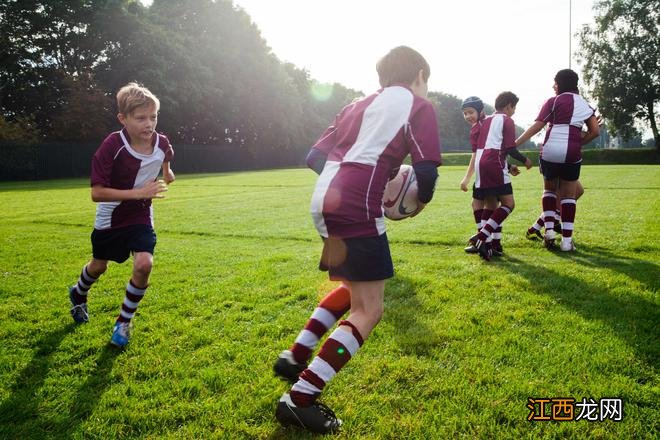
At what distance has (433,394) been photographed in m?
2.87

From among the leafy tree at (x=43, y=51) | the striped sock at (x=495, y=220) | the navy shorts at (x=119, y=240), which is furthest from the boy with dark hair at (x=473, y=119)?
the leafy tree at (x=43, y=51)

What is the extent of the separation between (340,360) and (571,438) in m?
1.27

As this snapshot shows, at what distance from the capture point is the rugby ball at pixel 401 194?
9.64ft

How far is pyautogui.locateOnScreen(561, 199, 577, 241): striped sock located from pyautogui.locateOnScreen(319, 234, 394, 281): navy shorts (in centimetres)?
488

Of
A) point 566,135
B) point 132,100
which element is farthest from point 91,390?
point 566,135

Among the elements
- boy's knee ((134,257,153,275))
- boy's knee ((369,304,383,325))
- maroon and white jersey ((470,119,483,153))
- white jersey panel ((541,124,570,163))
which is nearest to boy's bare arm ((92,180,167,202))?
boy's knee ((134,257,153,275))

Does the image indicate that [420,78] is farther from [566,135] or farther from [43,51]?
[43,51]

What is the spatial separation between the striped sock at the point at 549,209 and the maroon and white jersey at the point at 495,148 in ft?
2.58

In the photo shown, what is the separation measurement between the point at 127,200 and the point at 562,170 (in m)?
5.73

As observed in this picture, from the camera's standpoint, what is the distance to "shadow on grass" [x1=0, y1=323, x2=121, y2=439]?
2.60 meters

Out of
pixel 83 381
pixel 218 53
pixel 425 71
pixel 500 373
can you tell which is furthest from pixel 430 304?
pixel 218 53

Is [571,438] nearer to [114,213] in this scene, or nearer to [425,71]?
[425,71]

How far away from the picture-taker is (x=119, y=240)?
13.5ft

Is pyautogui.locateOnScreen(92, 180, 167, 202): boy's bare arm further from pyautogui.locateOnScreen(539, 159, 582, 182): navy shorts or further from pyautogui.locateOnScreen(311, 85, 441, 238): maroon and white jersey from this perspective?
pyautogui.locateOnScreen(539, 159, 582, 182): navy shorts
